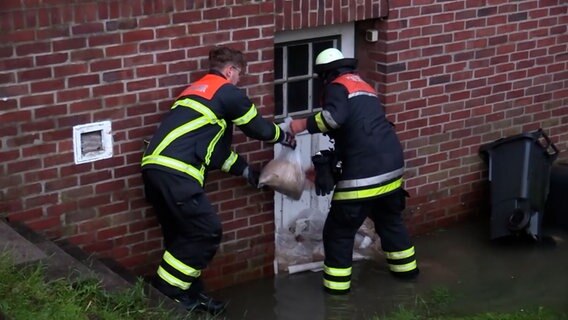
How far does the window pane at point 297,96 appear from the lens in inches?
302

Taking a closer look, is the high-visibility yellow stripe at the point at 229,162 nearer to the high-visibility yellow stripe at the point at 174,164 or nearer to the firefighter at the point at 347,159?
the high-visibility yellow stripe at the point at 174,164

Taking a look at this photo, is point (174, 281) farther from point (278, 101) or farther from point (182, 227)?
point (278, 101)

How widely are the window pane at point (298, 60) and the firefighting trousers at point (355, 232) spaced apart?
1.05m

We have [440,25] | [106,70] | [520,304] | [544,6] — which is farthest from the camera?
[544,6]

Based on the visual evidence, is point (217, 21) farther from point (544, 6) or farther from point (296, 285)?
point (544, 6)

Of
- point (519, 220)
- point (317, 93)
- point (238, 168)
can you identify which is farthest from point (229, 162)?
point (519, 220)

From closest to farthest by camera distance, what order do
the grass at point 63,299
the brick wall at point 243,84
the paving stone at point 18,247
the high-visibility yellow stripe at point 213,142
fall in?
the grass at point 63,299 < the paving stone at point 18,247 < the brick wall at point 243,84 < the high-visibility yellow stripe at point 213,142

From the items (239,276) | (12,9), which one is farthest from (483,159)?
(12,9)

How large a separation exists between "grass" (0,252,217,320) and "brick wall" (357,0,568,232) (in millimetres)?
2961

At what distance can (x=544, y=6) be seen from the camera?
339 inches

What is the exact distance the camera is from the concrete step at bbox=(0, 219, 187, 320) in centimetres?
567

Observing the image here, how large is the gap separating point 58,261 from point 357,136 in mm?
2241

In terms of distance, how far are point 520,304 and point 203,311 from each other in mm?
2148

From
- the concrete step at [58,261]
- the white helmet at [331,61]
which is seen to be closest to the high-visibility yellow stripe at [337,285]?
the white helmet at [331,61]
